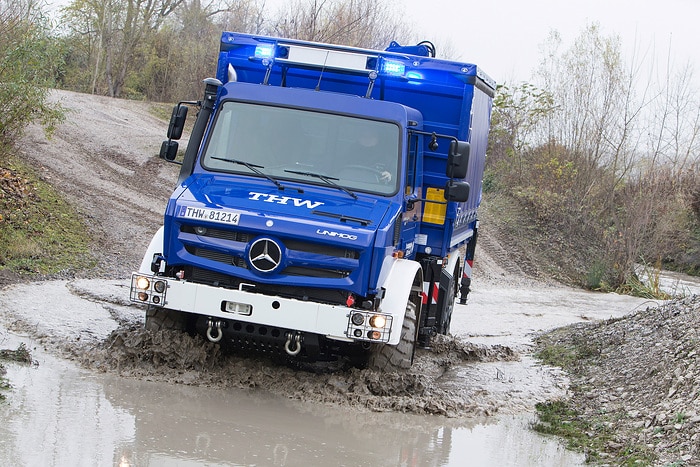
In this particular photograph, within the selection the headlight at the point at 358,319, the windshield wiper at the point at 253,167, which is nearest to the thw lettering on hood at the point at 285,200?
the windshield wiper at the point at 253,167

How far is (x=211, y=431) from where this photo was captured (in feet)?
21.7

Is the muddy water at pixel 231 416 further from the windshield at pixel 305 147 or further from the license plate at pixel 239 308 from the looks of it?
the windshield at pixel 305 147

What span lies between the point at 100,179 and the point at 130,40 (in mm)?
17249

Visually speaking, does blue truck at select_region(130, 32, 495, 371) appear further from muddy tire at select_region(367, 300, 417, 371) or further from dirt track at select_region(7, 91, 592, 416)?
dirt track at select_region(7, 91, 592, 416)

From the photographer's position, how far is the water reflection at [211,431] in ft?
19.5

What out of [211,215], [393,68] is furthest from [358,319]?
[393,68]

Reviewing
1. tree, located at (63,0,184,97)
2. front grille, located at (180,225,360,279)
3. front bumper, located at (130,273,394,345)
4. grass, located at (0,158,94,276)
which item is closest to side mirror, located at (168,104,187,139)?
front grille, located at (180,225,360,279)

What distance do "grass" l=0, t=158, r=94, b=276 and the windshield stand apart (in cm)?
518

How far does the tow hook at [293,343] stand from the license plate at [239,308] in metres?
0.41

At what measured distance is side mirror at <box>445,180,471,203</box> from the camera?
9.08 metres

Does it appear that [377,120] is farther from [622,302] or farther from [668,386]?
[622,302]

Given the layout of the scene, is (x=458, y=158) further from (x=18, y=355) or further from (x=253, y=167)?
(x=18, y=355)

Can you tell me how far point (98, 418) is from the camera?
6.60 m

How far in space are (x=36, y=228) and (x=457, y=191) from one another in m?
8.28
